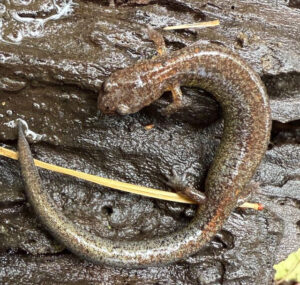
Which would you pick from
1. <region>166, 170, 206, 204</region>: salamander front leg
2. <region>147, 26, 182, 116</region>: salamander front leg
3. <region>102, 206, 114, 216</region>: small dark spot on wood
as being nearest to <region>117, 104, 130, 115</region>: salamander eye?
<region>147, 26, 182, 116</region>: salamander front leg

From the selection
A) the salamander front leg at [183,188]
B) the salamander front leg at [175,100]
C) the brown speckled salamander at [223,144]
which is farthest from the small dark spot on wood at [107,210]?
the salamander front leg at [175,100]

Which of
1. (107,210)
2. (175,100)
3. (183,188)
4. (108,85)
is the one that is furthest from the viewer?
(107,210)

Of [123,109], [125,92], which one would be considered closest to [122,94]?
[125,92]

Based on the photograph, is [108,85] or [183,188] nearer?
[108,85]

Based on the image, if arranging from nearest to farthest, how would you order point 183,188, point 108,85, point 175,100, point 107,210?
1. point 108,85
2. point 175,100
3. point 183,188
4. point 107,210

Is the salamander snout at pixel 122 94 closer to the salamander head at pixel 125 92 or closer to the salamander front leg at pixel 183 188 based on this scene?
the salamander head at pixel 125 92

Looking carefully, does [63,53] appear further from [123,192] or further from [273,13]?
[273,13]

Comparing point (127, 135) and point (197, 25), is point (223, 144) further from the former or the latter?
point (197, 25)
